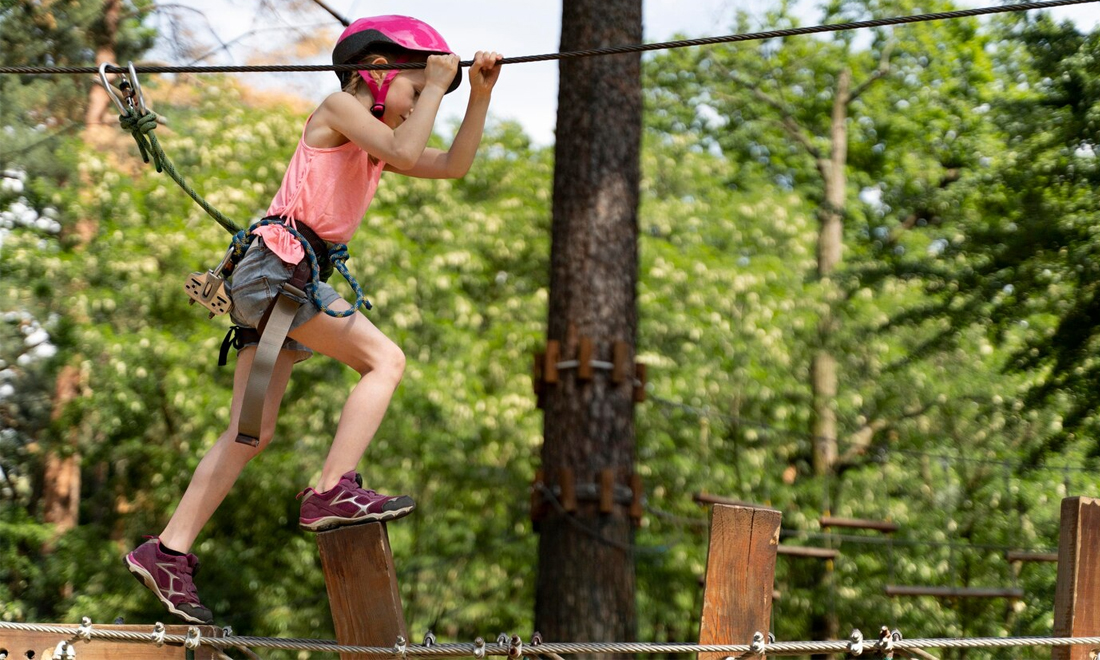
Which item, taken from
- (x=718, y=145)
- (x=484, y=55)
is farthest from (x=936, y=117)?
(x=484, y=55)

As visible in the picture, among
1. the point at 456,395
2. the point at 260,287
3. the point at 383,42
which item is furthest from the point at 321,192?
the point at 456,395

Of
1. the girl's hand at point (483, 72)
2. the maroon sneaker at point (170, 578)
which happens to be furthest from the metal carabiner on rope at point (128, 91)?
the maroon sneaker at point (170, 578)

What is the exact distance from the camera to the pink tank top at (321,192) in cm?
251

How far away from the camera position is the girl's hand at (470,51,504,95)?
8.54 feet

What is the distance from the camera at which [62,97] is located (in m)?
11.2

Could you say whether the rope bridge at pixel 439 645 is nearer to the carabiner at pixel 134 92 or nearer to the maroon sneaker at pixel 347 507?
the maroon sneaker at pixel 347 507

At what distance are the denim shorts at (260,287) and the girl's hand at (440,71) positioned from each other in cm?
51

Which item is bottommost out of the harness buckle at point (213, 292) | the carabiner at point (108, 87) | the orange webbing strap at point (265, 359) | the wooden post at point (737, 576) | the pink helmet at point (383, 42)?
the wooden post at point (737, 576)

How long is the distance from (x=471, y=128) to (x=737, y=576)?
116cm

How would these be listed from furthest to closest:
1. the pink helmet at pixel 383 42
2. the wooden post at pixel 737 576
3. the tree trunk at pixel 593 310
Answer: the tree trunk at pixel 593 310
the pink helmet at pixel 383 42
the wooden post at pixel 737 576

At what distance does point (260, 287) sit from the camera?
8.04 feet

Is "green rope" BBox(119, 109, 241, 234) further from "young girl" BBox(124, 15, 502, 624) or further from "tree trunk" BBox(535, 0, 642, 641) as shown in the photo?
"tree trunk" BBox(535, 0, 642, 641)

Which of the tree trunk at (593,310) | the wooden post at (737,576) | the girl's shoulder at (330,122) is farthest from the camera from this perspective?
the tree trunk at (593,310)

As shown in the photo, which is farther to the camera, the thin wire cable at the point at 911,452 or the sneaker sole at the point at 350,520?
the thin wire cable at the point at 911,452
